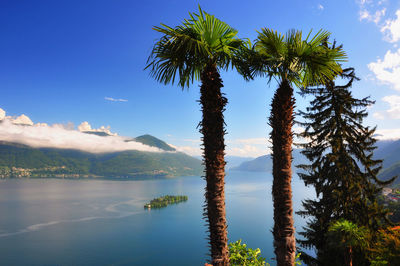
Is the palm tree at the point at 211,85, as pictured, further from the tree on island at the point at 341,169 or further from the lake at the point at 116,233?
the lake at the point at 116,233

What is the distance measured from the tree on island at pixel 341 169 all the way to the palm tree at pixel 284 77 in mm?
7812

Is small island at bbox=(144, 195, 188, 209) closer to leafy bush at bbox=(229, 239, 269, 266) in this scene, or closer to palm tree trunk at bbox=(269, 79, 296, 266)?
leafy bush at bbox=(229, 239, 269, 266)

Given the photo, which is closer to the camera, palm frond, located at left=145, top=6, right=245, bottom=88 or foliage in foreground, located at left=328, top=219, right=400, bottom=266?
palm frond, located at left=145, top=6, right=245, bottom=88

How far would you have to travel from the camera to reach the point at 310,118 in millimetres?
15094

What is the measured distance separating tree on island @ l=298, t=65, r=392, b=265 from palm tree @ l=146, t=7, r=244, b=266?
9.31 m

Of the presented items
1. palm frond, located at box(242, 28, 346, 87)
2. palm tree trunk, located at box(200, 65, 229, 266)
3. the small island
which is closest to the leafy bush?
palm tree trunk, located at box(200, 65, 229, 266)

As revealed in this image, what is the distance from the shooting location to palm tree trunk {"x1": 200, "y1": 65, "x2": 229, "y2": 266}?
17.3 ft

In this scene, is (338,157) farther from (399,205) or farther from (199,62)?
(399,205)

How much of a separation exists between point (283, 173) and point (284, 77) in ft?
7.72

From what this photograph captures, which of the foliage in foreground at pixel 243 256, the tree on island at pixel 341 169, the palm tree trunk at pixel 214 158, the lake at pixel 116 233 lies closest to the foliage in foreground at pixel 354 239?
the tree on island at pixel 341 169

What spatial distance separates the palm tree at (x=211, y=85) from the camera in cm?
507

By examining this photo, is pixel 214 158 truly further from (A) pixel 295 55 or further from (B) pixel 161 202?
(B) pixel 161 202

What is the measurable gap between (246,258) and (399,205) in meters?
50.4

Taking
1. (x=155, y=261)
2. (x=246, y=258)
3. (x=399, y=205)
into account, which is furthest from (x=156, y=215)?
(x=246, y=258)
